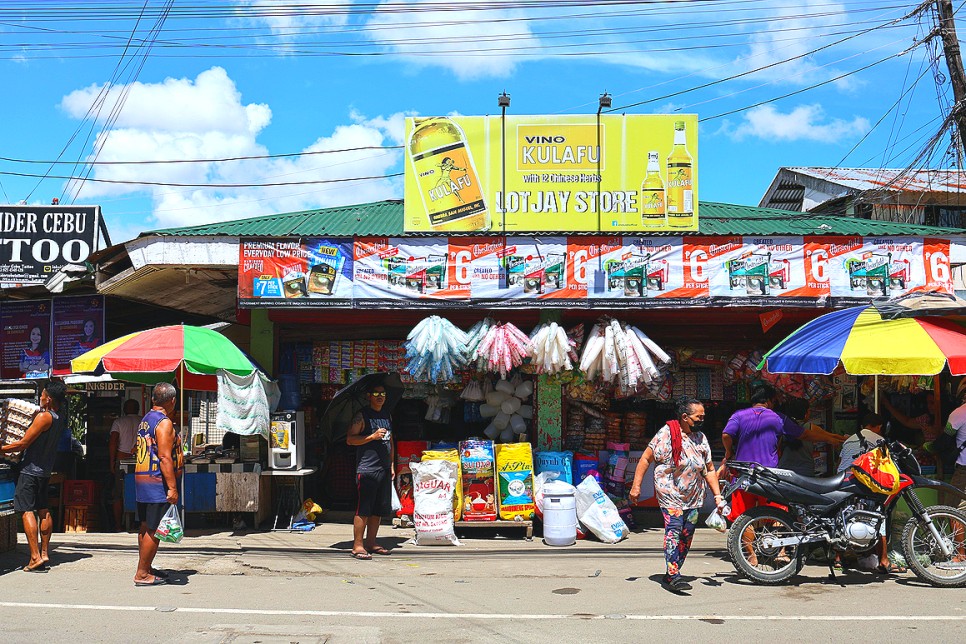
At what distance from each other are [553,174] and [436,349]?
3.03 meters

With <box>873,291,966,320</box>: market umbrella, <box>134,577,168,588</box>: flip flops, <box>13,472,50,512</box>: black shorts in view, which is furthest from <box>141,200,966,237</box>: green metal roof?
<box>134,577,168,588</box>: flip flops

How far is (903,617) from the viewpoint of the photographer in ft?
21.0

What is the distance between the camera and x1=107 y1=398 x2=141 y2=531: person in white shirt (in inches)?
→ 455

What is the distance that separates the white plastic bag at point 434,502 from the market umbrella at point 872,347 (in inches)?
150

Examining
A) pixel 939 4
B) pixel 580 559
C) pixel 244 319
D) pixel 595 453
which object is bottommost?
pixel 580 559

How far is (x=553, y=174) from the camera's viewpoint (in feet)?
37.0

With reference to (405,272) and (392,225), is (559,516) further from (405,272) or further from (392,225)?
(392,225)

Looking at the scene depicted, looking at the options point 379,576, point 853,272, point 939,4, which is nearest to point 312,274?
point 379,576

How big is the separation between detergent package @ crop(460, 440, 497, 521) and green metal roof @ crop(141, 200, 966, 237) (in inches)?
116

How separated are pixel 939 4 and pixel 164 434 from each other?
44.8 ft

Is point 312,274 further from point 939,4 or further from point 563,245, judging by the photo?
point 939,4

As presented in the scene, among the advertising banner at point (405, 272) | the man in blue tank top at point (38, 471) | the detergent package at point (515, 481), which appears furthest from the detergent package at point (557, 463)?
the man in blue tank top at point (38, 471)

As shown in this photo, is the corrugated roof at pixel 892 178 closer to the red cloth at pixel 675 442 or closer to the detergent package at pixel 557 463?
the detergent package at pixel 557 463

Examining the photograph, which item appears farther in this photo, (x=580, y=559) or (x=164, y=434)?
(x=580, y=559)
